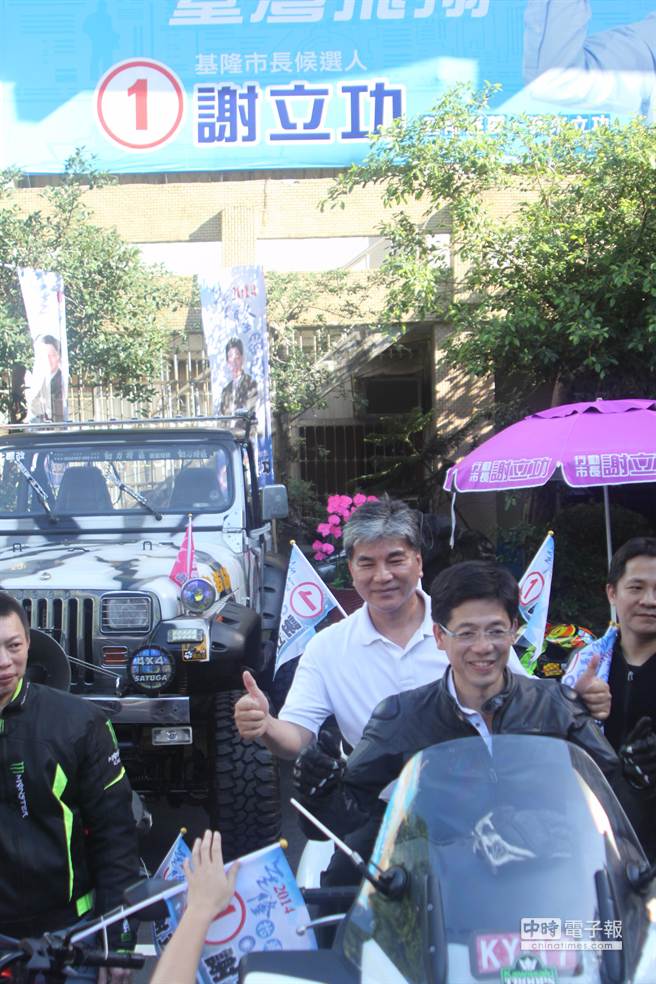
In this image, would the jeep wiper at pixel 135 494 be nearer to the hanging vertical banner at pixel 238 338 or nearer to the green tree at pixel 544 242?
the hanging vertical banner at pixel 238 338

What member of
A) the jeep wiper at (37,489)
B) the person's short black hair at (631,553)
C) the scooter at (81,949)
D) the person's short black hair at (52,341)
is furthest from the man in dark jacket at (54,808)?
the person's short black hair at (52,341)

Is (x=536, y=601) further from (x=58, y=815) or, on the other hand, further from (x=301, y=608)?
(x=58, y=815)

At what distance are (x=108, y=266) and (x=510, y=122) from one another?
4.59 m

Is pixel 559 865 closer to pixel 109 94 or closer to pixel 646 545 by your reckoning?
pixel 646 545

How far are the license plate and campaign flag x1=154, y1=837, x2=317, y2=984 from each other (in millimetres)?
→ 463

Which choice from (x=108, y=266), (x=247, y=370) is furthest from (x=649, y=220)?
(x=108, y=266)

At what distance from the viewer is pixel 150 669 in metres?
4.14

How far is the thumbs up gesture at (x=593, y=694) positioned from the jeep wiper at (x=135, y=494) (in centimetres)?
328

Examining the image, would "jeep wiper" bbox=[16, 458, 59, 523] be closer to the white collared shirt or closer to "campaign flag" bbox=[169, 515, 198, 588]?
"campaign flag" bbox=[169, 515, 198, 588]

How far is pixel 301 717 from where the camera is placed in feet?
8.95

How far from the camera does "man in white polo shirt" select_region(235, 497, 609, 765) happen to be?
8.96 feet

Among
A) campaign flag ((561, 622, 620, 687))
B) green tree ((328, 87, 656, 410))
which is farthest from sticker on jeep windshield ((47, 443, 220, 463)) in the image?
green tree ((328, 87, 656, 410))

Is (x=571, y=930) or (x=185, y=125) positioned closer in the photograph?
(x=571, y=930)

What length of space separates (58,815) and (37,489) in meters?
3.46
